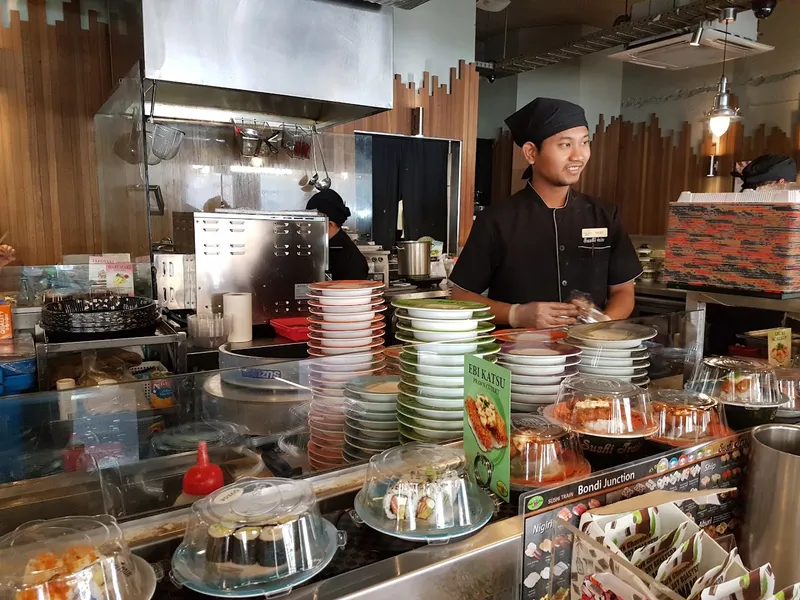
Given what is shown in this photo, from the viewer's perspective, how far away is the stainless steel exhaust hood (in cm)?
297

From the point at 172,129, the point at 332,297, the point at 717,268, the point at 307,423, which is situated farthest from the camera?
the point at 172,129

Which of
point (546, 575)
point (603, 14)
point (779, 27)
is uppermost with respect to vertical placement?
point (603, 14)

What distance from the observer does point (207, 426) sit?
1.16m

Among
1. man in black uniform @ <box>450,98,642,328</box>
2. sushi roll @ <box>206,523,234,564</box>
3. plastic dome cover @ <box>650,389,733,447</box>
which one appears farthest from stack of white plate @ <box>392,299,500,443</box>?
man in black uniform @ <box>450,98,642,328</box>

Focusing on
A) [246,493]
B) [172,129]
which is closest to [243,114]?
[172,129]

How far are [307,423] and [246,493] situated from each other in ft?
1.37

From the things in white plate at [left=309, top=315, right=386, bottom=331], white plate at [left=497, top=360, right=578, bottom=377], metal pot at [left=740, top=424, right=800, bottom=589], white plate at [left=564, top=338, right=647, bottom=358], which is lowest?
metal pot at [left=740, top=424, right=800, bottom=589]

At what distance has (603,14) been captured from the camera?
274 inches

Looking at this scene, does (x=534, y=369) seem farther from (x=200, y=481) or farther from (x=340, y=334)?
(x=200, y=481)

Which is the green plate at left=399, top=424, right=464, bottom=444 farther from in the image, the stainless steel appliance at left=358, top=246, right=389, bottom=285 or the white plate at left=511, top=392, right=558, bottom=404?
the stainless steel appliance at left=358, top=246, right=389, bottom=285

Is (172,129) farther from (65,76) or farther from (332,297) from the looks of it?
(332,297)

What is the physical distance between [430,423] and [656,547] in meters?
0.43

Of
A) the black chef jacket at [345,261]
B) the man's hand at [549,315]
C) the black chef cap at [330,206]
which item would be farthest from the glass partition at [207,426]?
the black chef cap at [330,206]

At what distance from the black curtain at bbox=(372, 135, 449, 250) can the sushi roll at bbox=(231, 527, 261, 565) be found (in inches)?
197
